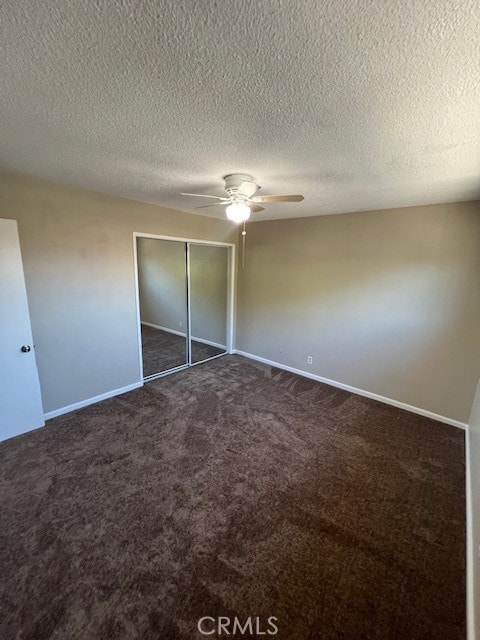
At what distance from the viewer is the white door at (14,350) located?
241 centimetres

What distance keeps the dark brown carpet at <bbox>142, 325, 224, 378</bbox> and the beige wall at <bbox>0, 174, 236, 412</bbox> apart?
62cm

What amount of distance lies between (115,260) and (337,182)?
101 inches

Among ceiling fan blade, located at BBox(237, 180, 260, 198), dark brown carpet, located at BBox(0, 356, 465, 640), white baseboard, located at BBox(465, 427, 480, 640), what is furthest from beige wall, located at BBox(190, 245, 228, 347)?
white baseboard, located at BBox(465, 427, 480, 640)

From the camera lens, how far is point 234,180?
2.18 metres

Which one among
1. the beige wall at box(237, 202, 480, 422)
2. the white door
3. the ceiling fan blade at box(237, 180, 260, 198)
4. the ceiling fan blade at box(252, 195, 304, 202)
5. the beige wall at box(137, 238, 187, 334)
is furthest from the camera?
the beige wall at box(137, 238, 187, 334)

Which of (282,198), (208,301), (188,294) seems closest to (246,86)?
(282,198)

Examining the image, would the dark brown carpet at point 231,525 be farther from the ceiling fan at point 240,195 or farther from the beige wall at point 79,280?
the ceiling fan at point 240,195

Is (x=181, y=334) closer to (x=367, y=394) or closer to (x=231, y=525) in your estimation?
(x=367, y=394)

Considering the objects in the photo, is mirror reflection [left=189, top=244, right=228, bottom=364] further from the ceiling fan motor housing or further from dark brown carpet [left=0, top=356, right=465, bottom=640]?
the ceiling fan motor housing

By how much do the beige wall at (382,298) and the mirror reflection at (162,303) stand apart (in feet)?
4.27

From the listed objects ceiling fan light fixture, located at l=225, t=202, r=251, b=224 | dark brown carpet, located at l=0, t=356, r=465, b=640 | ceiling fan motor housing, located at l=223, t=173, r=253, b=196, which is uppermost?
ceiling fan motor housing, located at l=223, t=173, r=253, b=196

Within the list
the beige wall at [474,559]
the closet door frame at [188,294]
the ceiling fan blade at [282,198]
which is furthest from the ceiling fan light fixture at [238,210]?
the beige wall at [474,559]

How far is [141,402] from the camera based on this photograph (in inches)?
132

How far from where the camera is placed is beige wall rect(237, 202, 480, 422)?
286 cm
